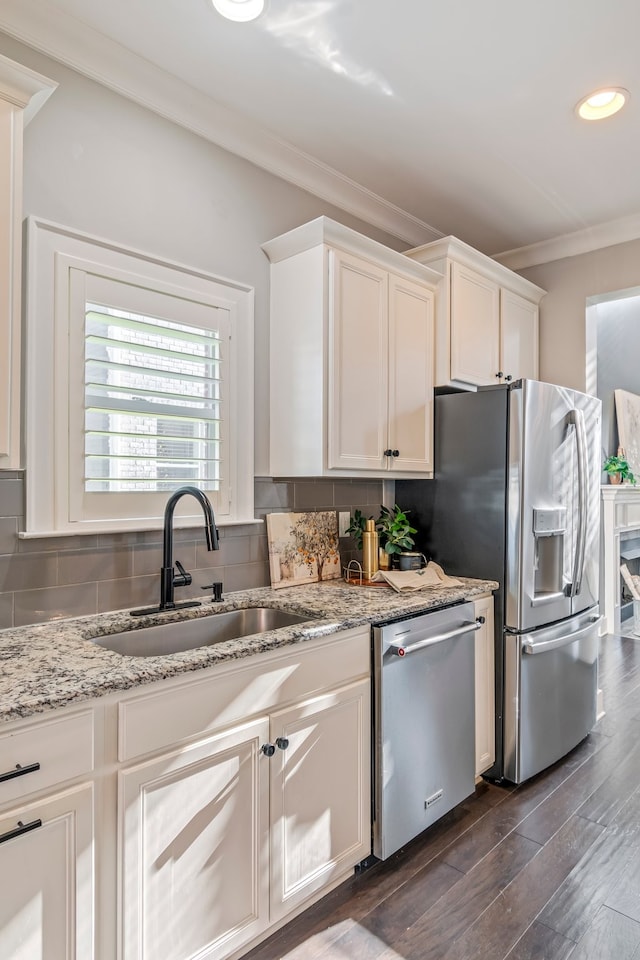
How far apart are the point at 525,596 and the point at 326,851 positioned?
1290mm

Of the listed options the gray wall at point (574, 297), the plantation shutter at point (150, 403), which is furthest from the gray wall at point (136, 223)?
the gray wall at point (574, 297)

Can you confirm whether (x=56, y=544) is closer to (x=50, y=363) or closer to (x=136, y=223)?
(x=50, y=363)

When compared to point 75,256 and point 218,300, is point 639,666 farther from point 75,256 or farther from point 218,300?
point 75,256

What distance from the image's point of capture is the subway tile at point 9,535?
5.72 feet

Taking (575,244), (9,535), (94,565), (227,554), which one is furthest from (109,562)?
(575,244)

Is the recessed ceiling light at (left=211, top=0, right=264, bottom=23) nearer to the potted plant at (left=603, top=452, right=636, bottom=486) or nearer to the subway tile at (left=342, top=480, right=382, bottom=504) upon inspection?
the subway tile at (left=342, top=480, right=382, bottom=504)

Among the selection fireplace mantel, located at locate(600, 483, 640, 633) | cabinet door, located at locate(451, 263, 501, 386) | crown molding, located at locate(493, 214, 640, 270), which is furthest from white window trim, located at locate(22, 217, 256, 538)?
fireplace mantel, located at locate(600, 483, 640, 633)

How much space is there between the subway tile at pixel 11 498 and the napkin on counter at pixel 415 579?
1410 mm

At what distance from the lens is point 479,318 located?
3.05 metres

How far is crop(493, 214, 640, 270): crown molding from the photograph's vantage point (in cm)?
321

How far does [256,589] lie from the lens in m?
2.44

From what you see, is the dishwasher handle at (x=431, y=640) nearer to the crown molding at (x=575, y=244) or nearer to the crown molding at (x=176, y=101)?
the crown molding at (x=176, y=101)

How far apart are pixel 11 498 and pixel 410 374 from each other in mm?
1732

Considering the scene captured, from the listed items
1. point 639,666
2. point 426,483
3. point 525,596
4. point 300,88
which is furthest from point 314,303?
point 639,666
